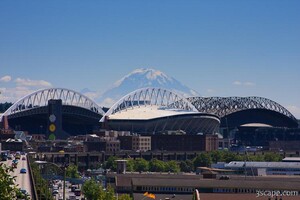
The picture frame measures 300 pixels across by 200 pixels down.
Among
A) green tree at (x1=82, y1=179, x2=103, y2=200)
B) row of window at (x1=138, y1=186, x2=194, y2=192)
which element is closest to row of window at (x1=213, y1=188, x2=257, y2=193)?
row of window at (x1=138, y1=186, x2=194, y2=192)

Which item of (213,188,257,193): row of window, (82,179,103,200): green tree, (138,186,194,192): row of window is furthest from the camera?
(138,186,194,192): row of window

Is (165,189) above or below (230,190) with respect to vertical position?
above

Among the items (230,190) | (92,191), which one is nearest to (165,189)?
(230,190)

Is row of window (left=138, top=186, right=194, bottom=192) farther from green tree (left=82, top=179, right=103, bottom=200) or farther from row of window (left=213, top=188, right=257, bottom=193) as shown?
green tree (left=82, top=179, right=103, bottom=200)

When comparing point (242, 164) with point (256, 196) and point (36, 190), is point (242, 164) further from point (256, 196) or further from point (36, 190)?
point (36, 190)

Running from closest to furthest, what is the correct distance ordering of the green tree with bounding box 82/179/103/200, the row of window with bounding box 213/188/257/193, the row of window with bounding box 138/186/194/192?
the green tree with bounding box 82/179/103/200
the row of window with bounding box 213/188/257/193
the row of window with bounding box 138/186/194/192

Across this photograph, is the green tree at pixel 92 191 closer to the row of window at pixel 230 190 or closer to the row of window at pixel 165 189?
the row of window at pixel 165 189

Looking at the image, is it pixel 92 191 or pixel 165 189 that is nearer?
pixel 92 191

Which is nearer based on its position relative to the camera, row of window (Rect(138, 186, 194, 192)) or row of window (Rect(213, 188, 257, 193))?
row of window (Rect(213, 188, 257, 193))

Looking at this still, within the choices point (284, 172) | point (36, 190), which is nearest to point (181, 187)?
point (36, 190)

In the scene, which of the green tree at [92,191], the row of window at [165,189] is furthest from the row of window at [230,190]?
the green tree at [92,191]

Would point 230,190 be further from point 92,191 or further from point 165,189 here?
point 92,191

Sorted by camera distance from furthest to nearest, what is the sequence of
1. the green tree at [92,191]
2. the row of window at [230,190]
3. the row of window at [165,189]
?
the row of window at [165,189] → the row of window at [230,190] → the green tree at [92,191]

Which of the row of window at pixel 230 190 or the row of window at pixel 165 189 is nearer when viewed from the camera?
the row of window at pixel 230 190
